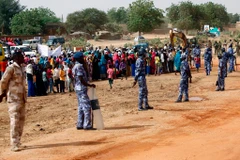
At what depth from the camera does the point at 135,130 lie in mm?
10000

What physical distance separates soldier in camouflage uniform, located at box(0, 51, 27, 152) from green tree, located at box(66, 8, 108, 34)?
6227 centimetres

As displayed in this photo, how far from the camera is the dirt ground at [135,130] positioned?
7.93 m

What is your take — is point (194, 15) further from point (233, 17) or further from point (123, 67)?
point (233, 17)

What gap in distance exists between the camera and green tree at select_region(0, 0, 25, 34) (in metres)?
67.5

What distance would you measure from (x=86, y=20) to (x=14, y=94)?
206 feet

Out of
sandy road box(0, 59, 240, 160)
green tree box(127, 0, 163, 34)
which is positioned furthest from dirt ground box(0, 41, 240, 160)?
green tree box(127, 0, 163, 34)

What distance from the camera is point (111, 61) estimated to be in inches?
923

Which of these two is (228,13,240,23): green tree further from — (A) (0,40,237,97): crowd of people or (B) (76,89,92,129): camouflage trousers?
(B) (76,89,92,129): camouflage trousers

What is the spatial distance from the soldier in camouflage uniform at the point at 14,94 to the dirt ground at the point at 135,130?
1.24ft

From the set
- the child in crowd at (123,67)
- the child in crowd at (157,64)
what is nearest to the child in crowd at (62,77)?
the child in crowd at (123,67)

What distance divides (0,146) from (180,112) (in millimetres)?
5234

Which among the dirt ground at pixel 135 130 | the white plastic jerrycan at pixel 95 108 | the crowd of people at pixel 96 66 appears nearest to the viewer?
the dirt ground at pixel 135 130

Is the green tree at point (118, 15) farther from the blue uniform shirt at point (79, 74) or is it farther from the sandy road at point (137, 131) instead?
the blue uniform shirt at point (79, 74)

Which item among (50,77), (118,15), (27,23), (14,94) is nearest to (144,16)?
(27,23)
